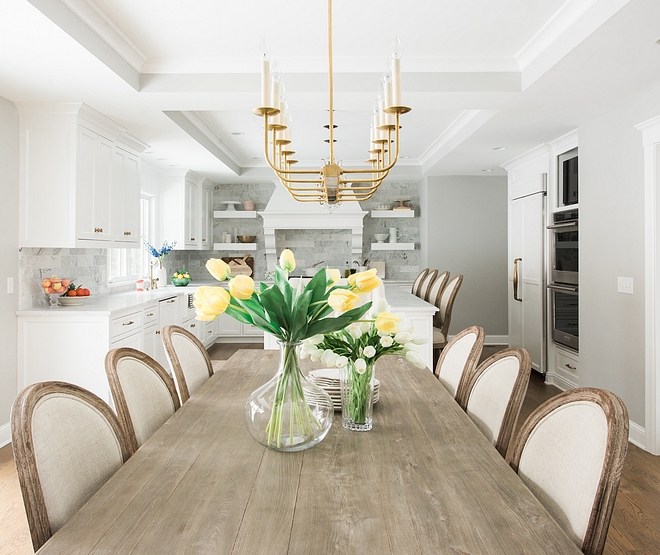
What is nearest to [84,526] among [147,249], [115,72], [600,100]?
[115,72]

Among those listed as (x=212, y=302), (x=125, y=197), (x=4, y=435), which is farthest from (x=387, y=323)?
(x=125, y=197)

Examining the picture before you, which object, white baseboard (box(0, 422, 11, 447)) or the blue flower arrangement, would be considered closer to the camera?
white baseboard (box(0, 422, 11, 447))

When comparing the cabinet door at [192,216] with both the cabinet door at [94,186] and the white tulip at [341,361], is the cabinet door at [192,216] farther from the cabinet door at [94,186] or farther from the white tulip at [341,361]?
the white tulip at [341,361]

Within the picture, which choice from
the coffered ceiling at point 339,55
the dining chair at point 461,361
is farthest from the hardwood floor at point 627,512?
the coffered ceiling at point 339,55

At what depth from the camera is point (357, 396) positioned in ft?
4.60

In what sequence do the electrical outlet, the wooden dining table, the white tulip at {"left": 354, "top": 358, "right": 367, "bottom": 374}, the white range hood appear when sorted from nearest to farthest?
the wooden dining table, the white tulip at {"left": 354, "top": 358, "right": 367, "bottom": 374}, the electrical outlet, the white range hood

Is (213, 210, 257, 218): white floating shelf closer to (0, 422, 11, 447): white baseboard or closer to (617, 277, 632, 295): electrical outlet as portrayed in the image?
(0, 422, 11, 447): white baseboard

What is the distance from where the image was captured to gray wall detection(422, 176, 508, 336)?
21.8 ft

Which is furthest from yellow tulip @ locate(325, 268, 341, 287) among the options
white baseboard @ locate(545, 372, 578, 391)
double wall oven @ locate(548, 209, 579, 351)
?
white baseboard @ locate(545, 372, 578, 391)

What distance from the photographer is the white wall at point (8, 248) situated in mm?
3219

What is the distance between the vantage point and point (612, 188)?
11.4 feet

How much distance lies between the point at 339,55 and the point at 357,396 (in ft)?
8.04

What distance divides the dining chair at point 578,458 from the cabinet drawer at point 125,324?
2969 millimetres

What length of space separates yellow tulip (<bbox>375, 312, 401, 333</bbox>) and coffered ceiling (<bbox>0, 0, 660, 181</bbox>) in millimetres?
1820
